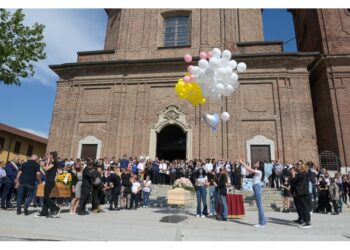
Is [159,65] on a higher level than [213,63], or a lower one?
higher

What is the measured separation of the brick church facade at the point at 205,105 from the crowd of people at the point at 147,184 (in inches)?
116

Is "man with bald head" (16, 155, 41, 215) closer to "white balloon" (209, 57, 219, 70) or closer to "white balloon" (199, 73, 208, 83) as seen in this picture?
"white balloon" (199, 73, 208, 83)

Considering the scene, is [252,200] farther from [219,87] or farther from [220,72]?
[220,72]

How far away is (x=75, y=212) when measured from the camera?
8688 millimetres

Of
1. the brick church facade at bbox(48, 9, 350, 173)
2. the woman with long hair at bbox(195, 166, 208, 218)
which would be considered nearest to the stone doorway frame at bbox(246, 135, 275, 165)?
the brick church facade at bbox(48, 9, 350, 173)

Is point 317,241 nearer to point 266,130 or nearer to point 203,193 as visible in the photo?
point 203,193

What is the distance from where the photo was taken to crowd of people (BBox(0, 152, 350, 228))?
7.46m

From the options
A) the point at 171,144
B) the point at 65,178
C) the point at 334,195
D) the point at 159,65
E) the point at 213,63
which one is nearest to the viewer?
the point at 213,63

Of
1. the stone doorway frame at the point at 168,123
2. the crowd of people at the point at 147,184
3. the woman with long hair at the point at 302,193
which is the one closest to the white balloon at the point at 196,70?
the crowd of people at the point at 147,184

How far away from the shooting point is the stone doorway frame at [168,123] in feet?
58.3

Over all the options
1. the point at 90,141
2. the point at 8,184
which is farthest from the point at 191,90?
the point at 90,141

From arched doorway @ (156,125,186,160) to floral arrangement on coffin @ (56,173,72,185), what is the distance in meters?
11.7

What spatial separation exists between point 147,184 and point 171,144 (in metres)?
8.94

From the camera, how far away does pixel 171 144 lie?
20438mm
